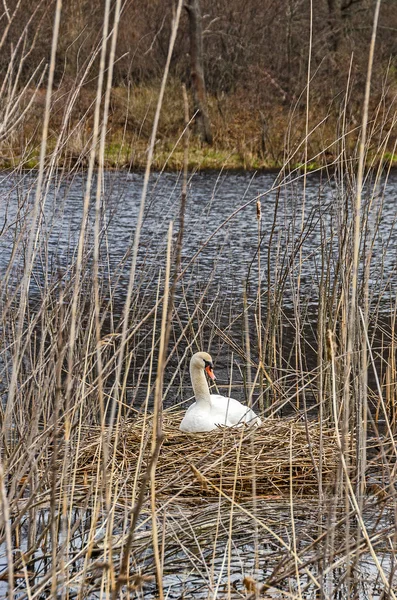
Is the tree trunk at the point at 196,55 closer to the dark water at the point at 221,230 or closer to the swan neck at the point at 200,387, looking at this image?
the dark water at the point at 221,230

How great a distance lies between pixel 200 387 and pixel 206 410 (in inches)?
7.4

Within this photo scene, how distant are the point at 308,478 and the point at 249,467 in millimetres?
283

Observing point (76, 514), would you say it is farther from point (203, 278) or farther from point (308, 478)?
point (203, 278)

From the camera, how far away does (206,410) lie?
502 centimetres

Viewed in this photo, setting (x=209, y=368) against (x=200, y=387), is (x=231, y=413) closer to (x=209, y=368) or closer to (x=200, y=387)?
(x=200, y=387)

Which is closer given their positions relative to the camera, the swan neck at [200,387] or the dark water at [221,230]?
the swan neck at [200,387]

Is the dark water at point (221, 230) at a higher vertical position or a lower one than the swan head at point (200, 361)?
lower

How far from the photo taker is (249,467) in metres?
4.41

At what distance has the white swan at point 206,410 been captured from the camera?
4918mm

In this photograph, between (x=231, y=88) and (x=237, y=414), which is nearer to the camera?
(x=237, y=414)

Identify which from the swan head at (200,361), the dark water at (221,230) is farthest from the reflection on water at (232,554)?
the dark water at (221,230)

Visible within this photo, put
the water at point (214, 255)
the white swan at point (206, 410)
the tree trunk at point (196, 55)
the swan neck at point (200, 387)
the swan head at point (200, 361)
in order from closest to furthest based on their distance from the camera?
the water at point (214, 255)
the white swan at point (206, 410)
the swan neck at point (200, 387)
the swan head at point (200, 361)
the tree trunk at point (196, 55)

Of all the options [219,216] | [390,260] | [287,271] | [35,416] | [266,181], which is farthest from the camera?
[266,181]

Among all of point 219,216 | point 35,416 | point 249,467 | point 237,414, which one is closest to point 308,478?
point 249,467
